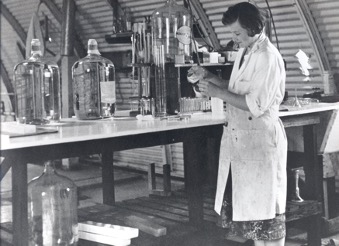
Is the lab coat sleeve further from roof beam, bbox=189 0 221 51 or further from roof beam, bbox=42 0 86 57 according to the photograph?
roof beam, bbox=42 0 86 57

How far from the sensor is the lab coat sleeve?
10.5ft

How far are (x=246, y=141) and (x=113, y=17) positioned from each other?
480 centimetres

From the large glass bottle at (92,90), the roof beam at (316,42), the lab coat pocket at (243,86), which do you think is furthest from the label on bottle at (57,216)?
the roof beam at (316,42)

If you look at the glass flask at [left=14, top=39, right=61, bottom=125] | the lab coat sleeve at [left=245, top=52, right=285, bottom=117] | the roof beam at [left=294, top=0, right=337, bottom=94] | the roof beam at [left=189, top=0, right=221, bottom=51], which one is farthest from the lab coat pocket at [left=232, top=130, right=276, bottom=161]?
the roof beam at [left=189, top=0, right=221, bottom=51]

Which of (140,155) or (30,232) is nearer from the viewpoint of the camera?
(30,232)

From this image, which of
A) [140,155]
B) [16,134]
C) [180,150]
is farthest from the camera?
[140,155]

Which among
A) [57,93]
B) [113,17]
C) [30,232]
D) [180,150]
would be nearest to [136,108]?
[57,93]

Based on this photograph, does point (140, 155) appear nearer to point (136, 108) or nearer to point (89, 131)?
point (136, 108)

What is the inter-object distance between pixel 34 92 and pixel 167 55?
0.98m

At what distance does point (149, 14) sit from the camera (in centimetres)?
736

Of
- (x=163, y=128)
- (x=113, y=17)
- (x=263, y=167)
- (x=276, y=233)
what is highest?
(x=113, y=17)

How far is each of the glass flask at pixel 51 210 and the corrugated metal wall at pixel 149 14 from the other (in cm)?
84

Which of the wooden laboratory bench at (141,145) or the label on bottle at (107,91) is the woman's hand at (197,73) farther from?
the label on bottle at (107,91)

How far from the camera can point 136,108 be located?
439cm
